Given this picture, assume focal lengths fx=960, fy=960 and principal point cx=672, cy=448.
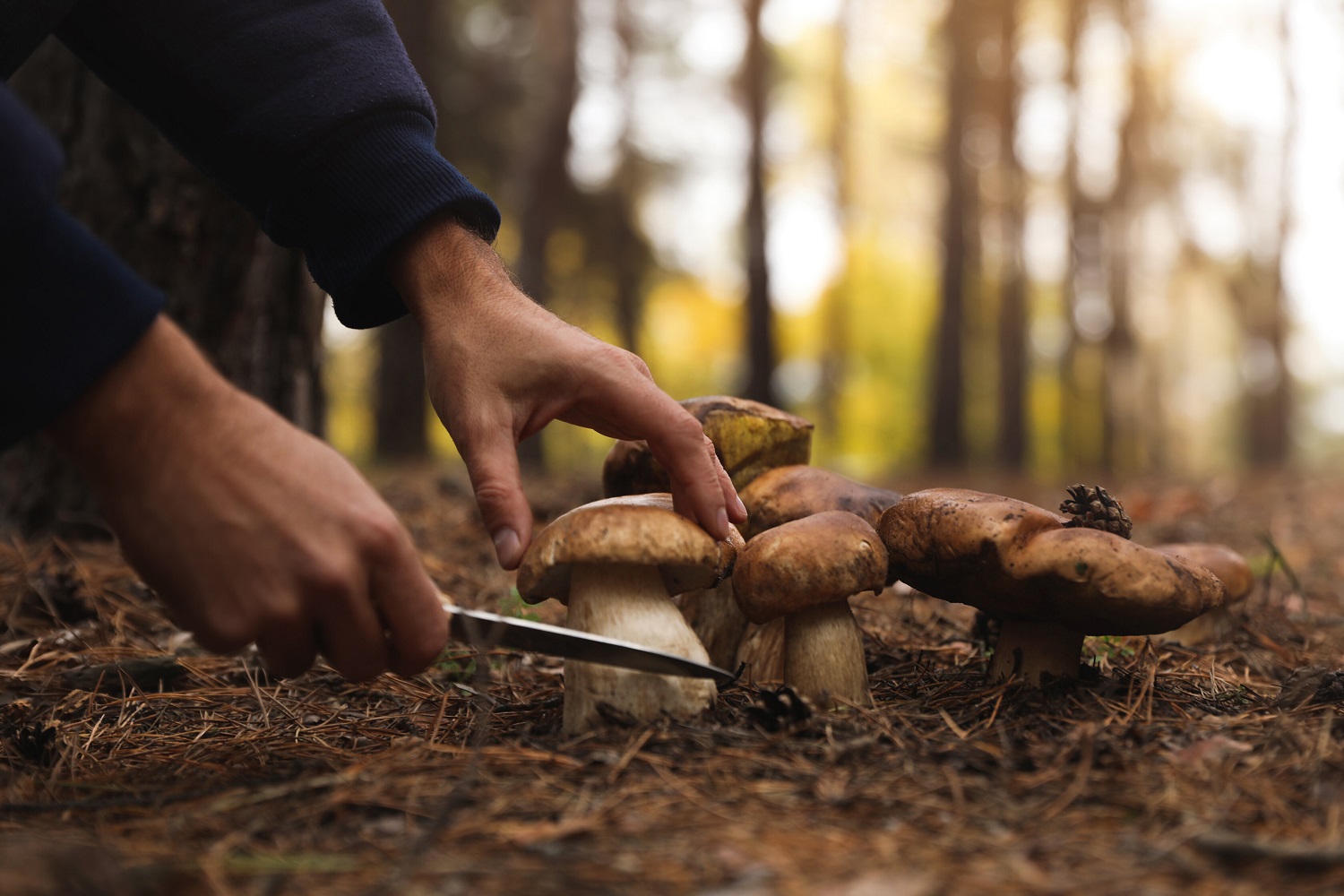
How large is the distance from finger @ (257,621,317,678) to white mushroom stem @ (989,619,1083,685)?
1552mm

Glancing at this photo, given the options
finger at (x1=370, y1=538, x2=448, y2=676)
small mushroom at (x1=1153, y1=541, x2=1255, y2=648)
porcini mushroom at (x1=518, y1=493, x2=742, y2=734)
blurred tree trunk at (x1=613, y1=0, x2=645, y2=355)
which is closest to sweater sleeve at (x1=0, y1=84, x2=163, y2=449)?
finger at (x1=370, y1=538, x2=448, y2=676)

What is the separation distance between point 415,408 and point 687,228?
12780mm

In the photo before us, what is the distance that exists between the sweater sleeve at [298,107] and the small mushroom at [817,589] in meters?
1.12

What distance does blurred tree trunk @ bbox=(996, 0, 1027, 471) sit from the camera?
15.8 meters

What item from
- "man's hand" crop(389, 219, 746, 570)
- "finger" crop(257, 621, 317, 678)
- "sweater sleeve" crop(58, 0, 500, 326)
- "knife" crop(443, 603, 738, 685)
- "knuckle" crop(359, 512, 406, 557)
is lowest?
"knife" crop(443, 603, 738, 685)

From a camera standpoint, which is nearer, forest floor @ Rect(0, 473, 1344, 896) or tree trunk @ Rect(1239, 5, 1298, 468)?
forest floor @ Rect(0, 473, 1344, 896)

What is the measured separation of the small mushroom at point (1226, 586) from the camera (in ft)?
9.41

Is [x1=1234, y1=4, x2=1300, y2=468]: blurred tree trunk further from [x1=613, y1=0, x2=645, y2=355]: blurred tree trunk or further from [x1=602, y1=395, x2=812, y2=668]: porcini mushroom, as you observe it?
[x1=602, y1=395, x2=812, y2=668]: porcini mushroom

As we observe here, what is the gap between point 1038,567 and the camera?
6.43 ft

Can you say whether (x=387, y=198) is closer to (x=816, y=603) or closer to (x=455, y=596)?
(x=816, y=603)

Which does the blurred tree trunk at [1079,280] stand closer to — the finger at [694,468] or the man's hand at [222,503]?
the finger at [694,468]

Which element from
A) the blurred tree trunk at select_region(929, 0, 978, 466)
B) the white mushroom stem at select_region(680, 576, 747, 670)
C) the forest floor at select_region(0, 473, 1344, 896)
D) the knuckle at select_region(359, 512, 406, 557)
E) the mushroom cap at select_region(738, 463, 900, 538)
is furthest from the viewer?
the blurred tree trunk at select_region(929, 0, 978, 466)

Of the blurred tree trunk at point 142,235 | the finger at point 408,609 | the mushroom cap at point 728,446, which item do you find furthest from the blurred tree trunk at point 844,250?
the finger at point 408,609

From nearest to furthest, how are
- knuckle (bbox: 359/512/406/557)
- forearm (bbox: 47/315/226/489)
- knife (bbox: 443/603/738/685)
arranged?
1. forearm (bbox: 47/315/226/489)
2. knuckle (bbox: 359/512/406/557)
3. knife (bbox: 443/603/738/685)
